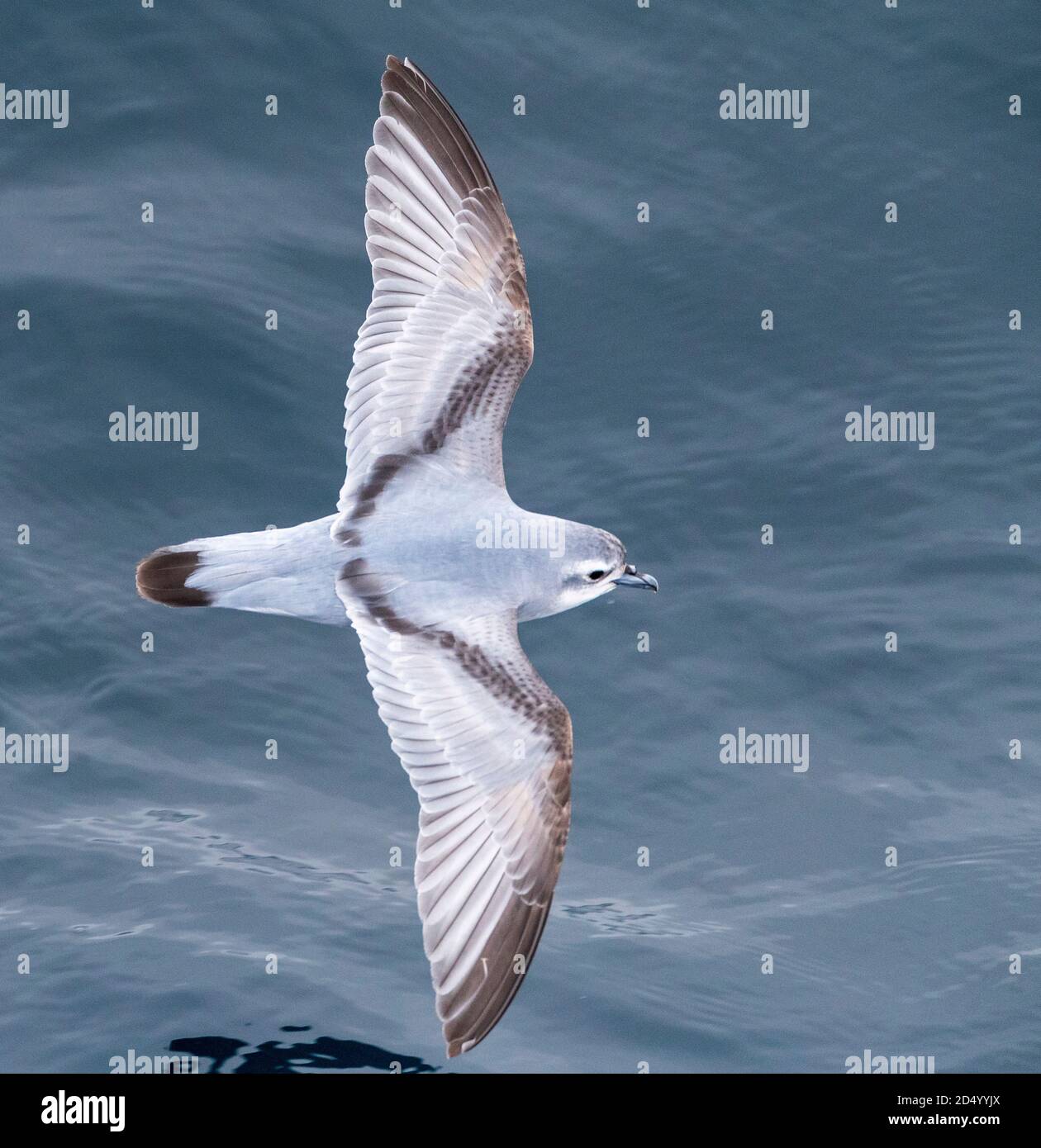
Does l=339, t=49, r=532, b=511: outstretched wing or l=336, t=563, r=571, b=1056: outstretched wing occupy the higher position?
l=339, t=49, r=532, b=511: outstretched wing

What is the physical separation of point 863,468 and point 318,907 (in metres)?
5.03

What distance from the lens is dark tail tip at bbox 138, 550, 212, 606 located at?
9.95 metres

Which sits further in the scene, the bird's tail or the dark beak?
the dark beak

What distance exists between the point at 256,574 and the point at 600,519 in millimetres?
3888

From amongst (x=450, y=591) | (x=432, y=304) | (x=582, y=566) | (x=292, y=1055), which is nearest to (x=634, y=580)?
(x=582, y=566)

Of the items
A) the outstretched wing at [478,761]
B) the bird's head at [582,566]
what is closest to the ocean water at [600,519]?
the outstretched wing at [478,761]

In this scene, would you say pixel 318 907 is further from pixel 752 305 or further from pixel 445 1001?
pixel 752 305

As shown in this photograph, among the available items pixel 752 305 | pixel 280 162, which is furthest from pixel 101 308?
pixel 752 305

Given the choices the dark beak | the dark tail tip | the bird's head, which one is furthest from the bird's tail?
the dark beak

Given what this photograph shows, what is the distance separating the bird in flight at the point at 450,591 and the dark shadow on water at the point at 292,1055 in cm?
126

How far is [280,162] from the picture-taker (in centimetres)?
1409

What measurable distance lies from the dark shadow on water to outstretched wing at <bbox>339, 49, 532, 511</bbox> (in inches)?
119

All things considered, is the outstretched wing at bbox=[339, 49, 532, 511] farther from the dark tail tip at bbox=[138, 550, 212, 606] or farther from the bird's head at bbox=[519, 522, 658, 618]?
the dark tail tip at bbox=[138, 550, 212, 606]
